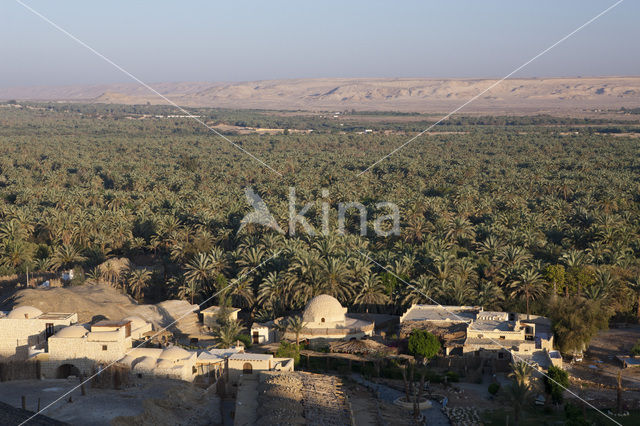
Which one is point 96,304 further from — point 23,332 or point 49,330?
point 23,332

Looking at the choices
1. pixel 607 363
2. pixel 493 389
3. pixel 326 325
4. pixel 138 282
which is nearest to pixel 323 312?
pixel 326 325

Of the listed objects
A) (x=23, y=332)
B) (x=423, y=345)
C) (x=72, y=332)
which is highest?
(x=72, y=332)

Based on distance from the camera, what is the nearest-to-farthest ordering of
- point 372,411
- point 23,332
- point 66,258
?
point 372,411, point 23,332, point 66,258

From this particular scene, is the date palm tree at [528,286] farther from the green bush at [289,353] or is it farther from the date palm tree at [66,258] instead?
the date palm tree at [66,258]

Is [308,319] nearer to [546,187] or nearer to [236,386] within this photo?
[236,386]

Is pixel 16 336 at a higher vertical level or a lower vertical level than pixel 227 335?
higher

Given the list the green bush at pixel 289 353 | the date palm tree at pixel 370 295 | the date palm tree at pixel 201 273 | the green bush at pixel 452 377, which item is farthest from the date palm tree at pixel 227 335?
the green bush at pixel 452 377
